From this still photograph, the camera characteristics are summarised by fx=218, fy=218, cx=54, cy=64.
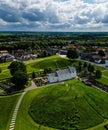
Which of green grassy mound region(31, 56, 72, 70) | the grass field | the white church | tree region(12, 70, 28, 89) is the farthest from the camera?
green grassy mound region(31, 56, 72, 70)

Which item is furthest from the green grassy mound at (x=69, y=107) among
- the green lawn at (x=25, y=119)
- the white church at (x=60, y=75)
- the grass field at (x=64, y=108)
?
the white church at (x=60, y=75)

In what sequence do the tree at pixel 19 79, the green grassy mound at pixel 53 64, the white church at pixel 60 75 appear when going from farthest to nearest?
the green grassy mound at pixel 53 64, the white church at pixel 60 75, the tree at pixel 19 79

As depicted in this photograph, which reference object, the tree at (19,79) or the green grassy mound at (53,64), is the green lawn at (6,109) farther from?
the green grassy mound at (53,64)

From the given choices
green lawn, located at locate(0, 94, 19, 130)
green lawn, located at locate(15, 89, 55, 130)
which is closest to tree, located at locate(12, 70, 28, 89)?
green lawn, located at locate(0, 94, 19, 130)

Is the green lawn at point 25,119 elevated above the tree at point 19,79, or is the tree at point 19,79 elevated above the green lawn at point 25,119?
the tree at point 19,79

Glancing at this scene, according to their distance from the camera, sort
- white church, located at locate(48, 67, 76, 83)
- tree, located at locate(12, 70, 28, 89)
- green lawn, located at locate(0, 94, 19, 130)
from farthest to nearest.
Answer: white church, located at locate(48, 67, 76, 83), tree, located at locate(12, 70, 28, 89), green lawn, located at locate(0, 94, 19, 130)

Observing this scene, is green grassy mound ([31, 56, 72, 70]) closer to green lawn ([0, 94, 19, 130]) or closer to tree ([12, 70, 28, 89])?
tree ([12, 70, 28, 89])

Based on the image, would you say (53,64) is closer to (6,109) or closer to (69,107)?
(6,109)

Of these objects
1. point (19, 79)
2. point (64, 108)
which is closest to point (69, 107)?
point (64, 108)
